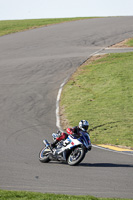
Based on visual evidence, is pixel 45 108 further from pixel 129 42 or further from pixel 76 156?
pixel 129 42

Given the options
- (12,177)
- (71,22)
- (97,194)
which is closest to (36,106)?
(12,177)

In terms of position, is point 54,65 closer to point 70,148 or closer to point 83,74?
point 83,74

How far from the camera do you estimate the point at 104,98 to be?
23.0 m

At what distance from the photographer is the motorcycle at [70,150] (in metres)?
11.4

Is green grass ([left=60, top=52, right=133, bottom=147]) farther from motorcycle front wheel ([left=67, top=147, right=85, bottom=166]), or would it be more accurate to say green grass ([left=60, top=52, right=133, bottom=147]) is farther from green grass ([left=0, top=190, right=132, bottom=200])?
green grass ([left=0, top=190, right=132, bottom=200])

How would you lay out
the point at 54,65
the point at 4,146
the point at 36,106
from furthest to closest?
the point at 54,65
the point at 36,106
the point at 4,146

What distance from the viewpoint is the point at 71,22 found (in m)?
56.5

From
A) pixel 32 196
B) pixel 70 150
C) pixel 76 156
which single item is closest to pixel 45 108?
pixel 70 150

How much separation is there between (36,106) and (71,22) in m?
36.5

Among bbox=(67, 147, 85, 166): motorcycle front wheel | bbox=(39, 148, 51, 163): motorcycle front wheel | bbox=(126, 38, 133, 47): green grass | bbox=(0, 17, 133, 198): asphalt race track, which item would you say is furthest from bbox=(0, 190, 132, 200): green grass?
bbox=(126, 38, 133, 47): green grass

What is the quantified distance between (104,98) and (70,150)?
38.6ft

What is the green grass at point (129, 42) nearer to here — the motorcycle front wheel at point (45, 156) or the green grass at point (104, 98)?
the green grass at point (104, 98)

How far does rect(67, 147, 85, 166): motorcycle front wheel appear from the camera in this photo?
1125cm

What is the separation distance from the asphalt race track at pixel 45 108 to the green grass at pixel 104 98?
120cm
